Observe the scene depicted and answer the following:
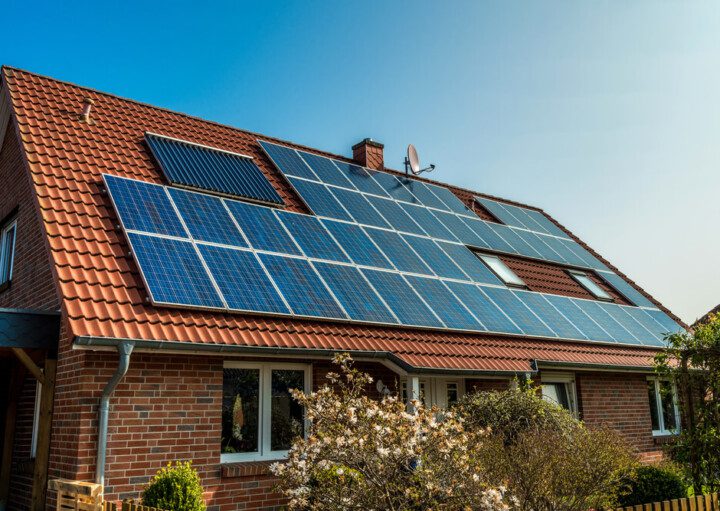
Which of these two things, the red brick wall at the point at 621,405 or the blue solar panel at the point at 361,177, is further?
the blue solar panel at the point at 361,177

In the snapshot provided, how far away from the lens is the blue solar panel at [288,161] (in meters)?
14.4

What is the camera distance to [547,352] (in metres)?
13.0

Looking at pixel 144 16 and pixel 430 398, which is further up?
pixel 144 16

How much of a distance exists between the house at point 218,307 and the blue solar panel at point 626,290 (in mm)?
2810

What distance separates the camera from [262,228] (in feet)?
37.7

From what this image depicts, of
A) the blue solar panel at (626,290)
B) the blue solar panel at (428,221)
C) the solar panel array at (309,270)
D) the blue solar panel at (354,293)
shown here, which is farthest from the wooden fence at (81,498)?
the blue solar panel at (626,290)

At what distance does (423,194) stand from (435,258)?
4.07 meters

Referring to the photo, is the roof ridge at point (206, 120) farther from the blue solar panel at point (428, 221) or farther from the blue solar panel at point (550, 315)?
the blue solar panel at point (550, 315)

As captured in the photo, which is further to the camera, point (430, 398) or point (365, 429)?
point (430, 398)

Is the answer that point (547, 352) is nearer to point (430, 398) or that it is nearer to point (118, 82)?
point (430, 398)

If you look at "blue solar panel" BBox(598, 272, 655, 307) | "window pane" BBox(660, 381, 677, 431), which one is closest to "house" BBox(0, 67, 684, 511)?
"window pane" BBox(660, 381, 677, 431)

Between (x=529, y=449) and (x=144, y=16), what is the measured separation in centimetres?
955

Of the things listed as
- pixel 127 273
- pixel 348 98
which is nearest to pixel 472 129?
pixel 348 98

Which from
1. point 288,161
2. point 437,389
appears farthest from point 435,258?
point 288,161
